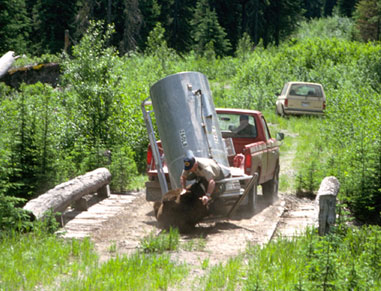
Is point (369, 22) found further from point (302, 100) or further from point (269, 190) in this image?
point (269, 190)

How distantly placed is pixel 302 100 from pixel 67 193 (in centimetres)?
1818

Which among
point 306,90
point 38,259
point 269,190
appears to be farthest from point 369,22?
point 38,259

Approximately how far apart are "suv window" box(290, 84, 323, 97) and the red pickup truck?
46.2ft

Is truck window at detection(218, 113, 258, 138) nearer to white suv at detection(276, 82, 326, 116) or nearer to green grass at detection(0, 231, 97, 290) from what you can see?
green grass at detection(0, 231, 97, 290)

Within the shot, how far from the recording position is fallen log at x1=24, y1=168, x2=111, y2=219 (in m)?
9.82

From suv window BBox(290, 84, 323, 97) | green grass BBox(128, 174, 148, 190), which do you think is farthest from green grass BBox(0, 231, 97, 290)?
suv window BBox(290, 84, 323, 97)

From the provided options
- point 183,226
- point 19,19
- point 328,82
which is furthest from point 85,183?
point 19,19

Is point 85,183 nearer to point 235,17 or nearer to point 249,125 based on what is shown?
point 249,125

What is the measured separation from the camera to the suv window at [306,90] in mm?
27375

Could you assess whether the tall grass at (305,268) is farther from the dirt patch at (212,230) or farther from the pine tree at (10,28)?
the pine tree at (10,28)

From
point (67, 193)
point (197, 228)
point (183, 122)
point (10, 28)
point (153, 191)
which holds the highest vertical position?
point (10, 28)

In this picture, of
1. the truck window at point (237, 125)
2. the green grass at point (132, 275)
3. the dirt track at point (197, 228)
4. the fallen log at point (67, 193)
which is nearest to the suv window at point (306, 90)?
the dirt track at point (197, 228)

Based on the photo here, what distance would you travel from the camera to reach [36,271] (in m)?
7.39

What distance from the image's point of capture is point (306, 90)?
28078 millimetres
